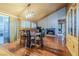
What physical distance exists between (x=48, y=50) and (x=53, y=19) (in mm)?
593

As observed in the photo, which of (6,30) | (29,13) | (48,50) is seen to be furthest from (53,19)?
(6,30)

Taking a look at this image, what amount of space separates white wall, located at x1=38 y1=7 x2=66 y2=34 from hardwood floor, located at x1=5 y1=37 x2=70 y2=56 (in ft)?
0.83

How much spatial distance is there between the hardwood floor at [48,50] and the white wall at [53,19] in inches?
9.9

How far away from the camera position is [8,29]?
2557 mm

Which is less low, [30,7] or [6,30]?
[30,7]

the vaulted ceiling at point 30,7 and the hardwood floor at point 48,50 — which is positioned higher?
the vaulted ceiling at point 30,7

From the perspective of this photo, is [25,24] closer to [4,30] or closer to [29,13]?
[29,13]

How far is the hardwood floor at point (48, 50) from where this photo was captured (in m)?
2.53

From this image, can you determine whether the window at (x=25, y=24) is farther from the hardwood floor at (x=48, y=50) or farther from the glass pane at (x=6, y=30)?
the hardwood floor at (x=48, y=50)

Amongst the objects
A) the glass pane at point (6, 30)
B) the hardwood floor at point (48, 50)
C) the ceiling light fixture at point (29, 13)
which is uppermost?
the ceiling light fixture at point (29, 13)

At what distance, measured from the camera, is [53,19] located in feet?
8.36

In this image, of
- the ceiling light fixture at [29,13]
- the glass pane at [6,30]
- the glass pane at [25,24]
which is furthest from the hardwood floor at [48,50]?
the ceiling light fixture at [29,13]

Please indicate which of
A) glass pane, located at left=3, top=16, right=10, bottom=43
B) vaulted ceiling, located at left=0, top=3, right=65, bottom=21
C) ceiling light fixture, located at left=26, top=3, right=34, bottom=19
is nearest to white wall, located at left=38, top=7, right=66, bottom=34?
vaulted ceiling, located at left=0, top=3, right=65, bottom=21

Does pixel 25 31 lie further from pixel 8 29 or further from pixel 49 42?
pixel 49 42
